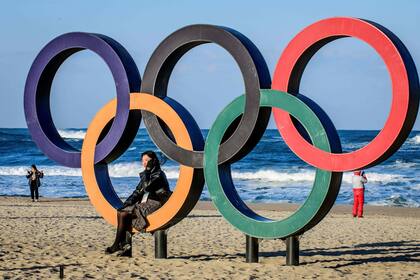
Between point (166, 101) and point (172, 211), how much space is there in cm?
153

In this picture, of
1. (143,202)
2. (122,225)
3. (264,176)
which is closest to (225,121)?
(143,202)

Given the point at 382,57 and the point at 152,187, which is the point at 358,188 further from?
the point at 382,57

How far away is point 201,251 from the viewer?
13734 millimetres

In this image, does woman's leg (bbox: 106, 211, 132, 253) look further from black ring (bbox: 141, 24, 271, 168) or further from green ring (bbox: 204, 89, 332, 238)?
green ring (bbox: 204, 89, 332, 238)

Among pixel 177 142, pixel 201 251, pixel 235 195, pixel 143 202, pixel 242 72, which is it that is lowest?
pixel 201 251

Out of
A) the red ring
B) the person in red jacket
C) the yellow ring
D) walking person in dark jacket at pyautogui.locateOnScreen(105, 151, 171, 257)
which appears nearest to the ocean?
the person in red jacket

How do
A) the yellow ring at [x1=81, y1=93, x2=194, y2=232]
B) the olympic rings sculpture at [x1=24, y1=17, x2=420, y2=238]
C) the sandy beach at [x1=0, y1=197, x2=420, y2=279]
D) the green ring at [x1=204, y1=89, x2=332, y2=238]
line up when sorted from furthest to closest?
the yellow ring at [x1=81, y1=93, x2=194, y2=232] → the sandy beach at [x1=0, y1=197, x2=420, y2=279] → the green ring at [x1=204, y1=89, x2=332, y2=238] → the olympic rings sculpture at [x1=24, y1=17, x2=420, y2=238]

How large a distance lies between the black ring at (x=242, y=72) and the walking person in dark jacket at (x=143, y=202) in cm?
30

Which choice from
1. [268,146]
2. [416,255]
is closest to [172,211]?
[416,255]

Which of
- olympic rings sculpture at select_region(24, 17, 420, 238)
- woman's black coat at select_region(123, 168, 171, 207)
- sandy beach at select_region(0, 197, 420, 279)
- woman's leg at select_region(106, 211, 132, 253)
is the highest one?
olympic rings sculpture at select_region(24, 17, 420, 238)

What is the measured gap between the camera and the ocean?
1244 inches

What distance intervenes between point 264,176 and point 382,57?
31.0 metres

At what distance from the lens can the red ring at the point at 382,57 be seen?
34.4ft

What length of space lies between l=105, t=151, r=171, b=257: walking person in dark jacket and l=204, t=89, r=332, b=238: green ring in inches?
29.6
